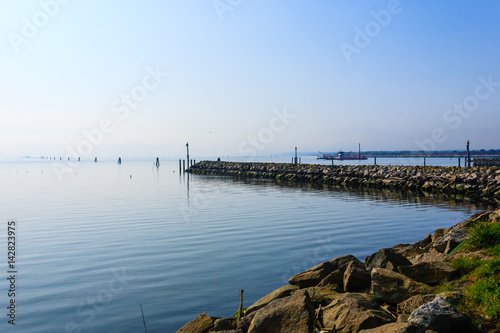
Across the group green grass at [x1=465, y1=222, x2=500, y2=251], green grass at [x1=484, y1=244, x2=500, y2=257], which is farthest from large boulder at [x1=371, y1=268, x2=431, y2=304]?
green grass at [x1=465, y1=222, x2=500, y2=251]

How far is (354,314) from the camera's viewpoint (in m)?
5.46

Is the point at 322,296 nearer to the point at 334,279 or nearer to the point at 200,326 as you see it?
the point at 334,279

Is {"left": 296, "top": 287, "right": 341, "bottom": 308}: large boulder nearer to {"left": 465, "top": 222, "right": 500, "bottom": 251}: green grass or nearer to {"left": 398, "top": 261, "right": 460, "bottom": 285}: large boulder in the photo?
{"left": 398, "top": 261, "right": 460, "bottom": 285}: large boulder

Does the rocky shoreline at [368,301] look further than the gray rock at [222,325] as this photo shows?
No

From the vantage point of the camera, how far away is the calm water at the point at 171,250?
845cm

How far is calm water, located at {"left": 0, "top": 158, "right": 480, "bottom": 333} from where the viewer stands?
8.45 m

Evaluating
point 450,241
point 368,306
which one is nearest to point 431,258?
point 450,241

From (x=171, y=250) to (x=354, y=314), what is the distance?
352 inches

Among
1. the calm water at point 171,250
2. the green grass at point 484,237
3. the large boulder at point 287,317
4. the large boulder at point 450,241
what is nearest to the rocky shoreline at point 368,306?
the large boulder at point 287,317

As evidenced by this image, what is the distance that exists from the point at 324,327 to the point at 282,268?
542 cm

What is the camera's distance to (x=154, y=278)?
10.4 meters

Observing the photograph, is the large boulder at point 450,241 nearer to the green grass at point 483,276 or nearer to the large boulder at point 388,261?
the green grass at point 483,276

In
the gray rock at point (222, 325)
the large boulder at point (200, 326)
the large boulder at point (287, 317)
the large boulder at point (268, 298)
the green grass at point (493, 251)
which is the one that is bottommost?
the large boulder at point (200, 326)

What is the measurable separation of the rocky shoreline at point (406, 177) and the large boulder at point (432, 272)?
22.6m
